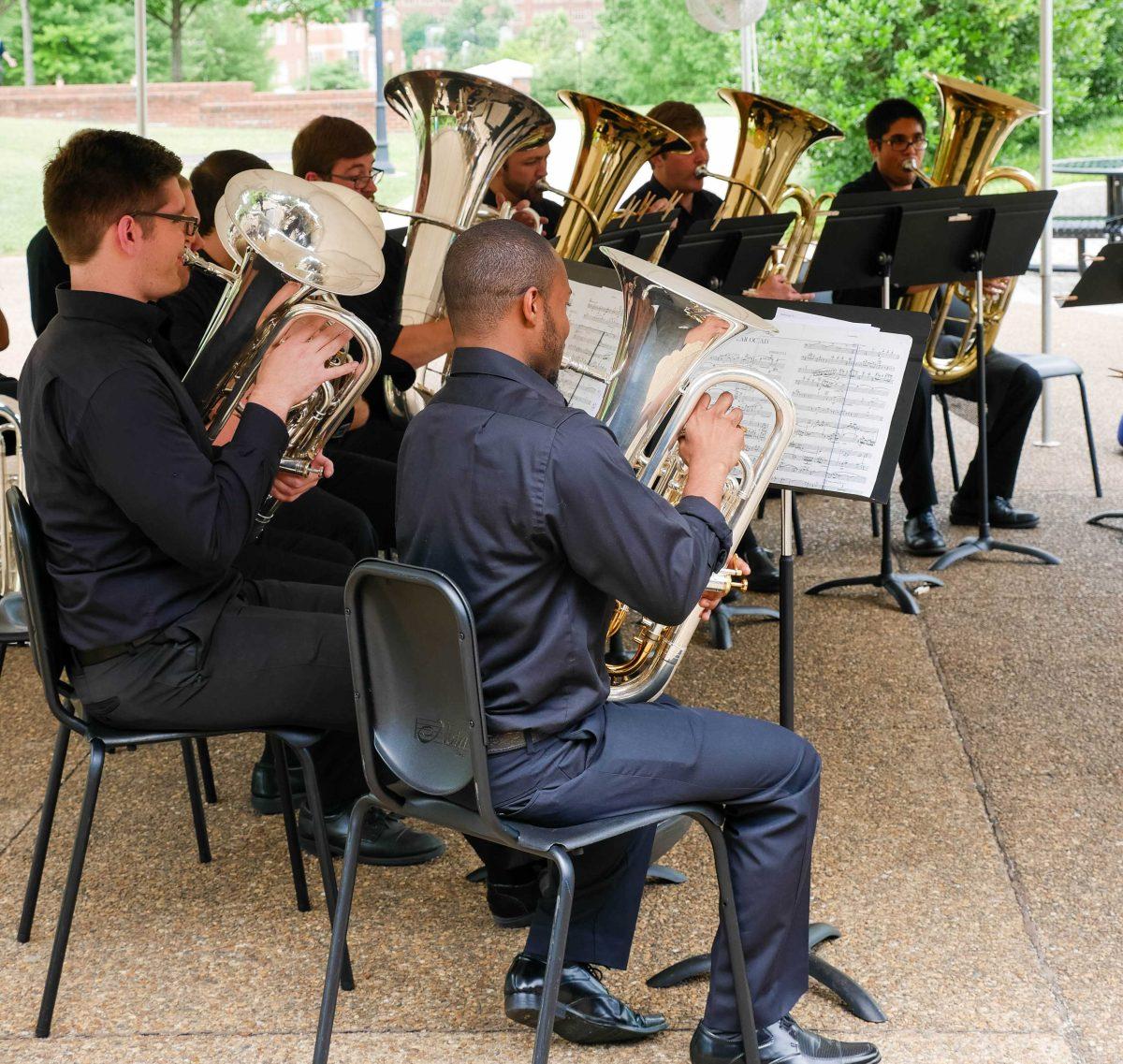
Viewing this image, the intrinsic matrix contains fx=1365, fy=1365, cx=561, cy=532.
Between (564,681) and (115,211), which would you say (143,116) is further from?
(564,681)

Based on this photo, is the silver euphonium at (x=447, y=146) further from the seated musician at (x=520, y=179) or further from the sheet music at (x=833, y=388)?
the sheet music at (x=833, y=388)

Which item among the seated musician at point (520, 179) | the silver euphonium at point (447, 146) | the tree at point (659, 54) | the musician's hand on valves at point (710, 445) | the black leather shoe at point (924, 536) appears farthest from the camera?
the tree at point (659, 54)

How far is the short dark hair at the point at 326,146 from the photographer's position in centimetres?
374

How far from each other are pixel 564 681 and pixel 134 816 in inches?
61.4

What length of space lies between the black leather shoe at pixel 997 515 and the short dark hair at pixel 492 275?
3.70m

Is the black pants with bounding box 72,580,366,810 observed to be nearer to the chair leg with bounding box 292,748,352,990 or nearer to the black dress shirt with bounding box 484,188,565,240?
the chair leg with bounding box 292,748,352,990

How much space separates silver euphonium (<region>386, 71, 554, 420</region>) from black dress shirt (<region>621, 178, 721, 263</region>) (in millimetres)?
1226

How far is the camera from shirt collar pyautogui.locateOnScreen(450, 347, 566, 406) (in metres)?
1.99

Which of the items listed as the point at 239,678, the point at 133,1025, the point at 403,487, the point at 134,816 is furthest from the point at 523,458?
the point at 134,816

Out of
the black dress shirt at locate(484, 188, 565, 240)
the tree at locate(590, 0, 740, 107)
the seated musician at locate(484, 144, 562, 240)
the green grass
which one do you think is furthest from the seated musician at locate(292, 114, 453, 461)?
the tree at locate(590, 0, 740, 107)

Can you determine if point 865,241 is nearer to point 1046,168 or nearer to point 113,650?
point 1046,168

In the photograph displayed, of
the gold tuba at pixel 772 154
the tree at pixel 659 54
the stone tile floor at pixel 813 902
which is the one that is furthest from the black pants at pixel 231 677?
the tree at pixel 659 54

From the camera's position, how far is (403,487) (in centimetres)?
205

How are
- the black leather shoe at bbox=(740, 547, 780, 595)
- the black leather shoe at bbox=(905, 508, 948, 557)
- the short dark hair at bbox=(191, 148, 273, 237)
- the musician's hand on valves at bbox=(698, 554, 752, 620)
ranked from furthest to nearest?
the black leather shoe at bbox=(905, 508, 948, 557) < the black leather shoe at bbox=(740, 547, 780, 595) < the short dark hair at bbox=(191, 148, 273, 237) < the musician's hand on valves at bbox=(698, 554, 752, 620)
